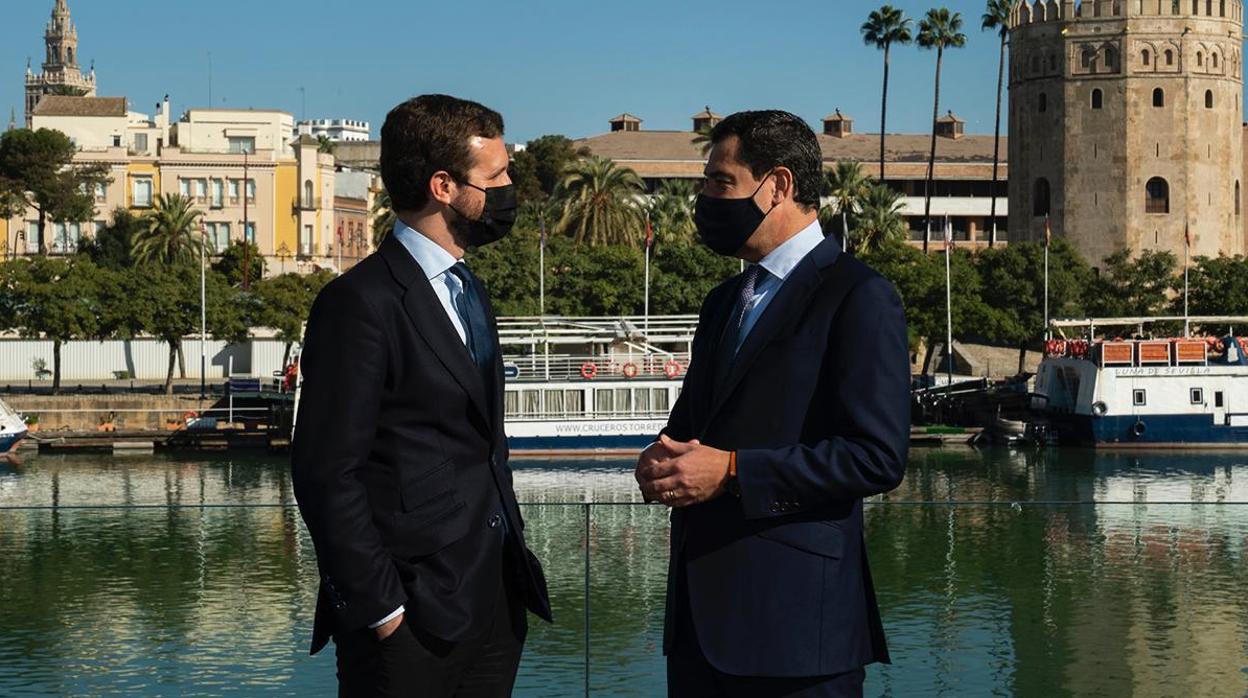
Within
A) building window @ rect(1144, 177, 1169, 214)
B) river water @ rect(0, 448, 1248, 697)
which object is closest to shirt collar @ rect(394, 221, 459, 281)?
river water @ rect(0, 448, 1248, 697)

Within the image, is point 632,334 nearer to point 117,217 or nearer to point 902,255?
point 902,255

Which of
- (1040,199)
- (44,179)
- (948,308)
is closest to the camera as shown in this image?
(948,308)

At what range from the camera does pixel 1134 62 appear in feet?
248

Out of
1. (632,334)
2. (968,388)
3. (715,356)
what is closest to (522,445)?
(632,334)

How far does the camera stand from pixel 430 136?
4.96 metres

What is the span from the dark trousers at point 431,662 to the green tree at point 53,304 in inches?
1908

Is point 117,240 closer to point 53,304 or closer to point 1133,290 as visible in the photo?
point 53,304

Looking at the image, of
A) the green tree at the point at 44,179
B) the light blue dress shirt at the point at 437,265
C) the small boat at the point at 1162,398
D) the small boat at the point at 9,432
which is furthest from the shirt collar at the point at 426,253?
the green tree at the point at 44,179

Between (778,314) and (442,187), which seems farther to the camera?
(442,187)

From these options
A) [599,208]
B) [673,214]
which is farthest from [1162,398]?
[599,208]

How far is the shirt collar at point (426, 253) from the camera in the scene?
500cm

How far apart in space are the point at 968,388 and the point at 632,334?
10624 millimetres

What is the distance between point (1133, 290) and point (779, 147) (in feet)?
195

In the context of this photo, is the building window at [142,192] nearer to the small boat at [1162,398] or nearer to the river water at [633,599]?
the small boat at [1162,398]
